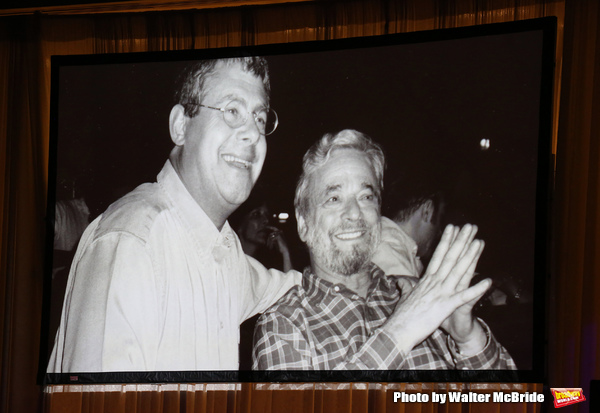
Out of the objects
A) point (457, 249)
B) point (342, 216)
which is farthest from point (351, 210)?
point (457, 249)

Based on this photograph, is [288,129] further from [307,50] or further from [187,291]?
[187,291]

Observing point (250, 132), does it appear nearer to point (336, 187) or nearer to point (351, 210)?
point (336, 187)

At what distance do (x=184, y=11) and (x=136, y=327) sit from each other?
6.30ft

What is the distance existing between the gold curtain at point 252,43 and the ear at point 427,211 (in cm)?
64

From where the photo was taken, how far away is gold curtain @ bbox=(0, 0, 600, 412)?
3.64 m

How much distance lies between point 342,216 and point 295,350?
0.75 metres

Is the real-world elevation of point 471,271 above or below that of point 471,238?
below

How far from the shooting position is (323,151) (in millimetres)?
3895

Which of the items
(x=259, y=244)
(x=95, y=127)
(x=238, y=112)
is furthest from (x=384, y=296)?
(x=95, y=127)

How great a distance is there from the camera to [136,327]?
3918 mm

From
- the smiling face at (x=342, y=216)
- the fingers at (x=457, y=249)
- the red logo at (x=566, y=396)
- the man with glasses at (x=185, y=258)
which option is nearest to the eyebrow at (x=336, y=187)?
the smiling face at (x=342, y=216)

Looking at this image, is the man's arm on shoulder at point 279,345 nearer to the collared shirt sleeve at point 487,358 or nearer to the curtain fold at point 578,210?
the collared shirt sleeve at point 487,358

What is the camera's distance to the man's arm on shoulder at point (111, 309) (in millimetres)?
3910

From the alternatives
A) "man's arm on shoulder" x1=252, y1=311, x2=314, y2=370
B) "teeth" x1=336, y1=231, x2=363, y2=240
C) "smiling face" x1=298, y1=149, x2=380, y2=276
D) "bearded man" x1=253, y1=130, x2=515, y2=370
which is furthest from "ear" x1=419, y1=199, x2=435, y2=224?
"man's arm on shoulder" x1=252, y1=311, x2=314, y2=370
